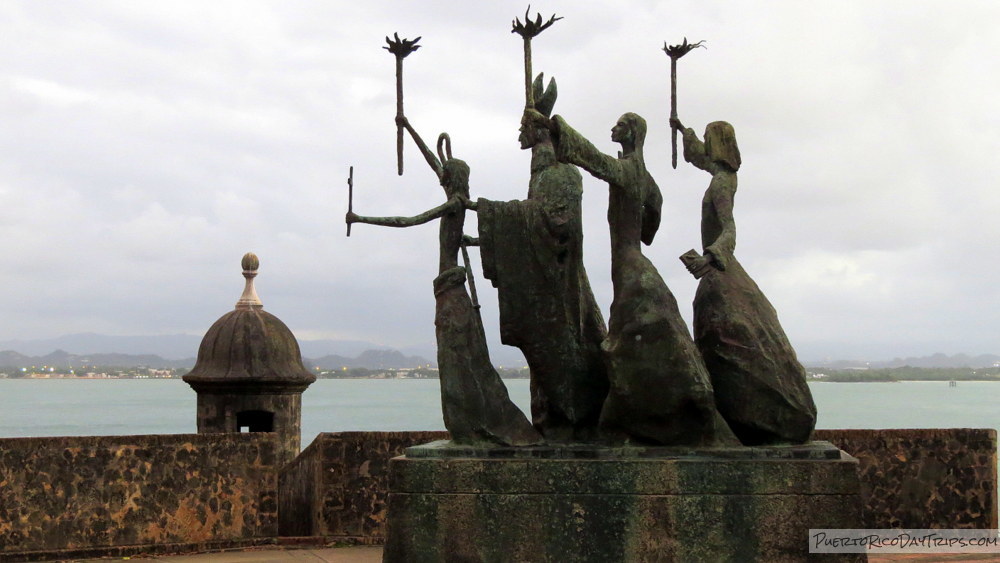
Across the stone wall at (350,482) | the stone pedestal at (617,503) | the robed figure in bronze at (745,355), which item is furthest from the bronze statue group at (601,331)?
the stone wall at (350,482)

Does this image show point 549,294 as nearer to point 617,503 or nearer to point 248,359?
point 617,503

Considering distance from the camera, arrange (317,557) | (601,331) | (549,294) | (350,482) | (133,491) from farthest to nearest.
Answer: (350,482), (133,491), (317,557), (601,331), (549,294)

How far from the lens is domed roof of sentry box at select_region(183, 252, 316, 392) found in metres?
14.1

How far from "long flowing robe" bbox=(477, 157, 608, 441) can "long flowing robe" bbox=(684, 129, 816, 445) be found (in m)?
0.73

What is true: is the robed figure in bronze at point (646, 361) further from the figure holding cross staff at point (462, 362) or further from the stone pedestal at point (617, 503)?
the figure holding cross staff at point (462, 362)

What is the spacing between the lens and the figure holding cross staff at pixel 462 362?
7191 millimetres

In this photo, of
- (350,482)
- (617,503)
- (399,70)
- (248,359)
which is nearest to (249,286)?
(248,359)

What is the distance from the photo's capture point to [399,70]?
8.00 metres

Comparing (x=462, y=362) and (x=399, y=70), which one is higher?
(x=399, y=70)

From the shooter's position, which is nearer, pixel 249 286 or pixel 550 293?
pixel 550 293

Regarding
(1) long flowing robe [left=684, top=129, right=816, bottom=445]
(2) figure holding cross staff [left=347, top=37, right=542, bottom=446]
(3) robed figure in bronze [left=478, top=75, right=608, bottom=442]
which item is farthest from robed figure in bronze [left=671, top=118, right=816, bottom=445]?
(2) figure holding cross staff [left=347, top=37, right=542, bottom=446]

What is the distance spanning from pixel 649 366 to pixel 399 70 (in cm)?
272

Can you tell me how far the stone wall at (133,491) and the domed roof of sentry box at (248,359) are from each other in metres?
3.62

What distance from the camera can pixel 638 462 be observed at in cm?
672
